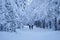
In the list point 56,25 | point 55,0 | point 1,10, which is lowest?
point 56,25

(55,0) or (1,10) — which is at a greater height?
(55,0)

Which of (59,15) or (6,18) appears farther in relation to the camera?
(59,15)

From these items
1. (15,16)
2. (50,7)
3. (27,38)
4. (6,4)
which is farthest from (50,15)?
(27,38)

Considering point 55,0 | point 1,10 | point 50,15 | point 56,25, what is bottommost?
point 56,25

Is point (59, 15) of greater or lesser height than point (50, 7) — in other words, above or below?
below

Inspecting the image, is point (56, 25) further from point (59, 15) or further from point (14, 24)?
point (14, 24)

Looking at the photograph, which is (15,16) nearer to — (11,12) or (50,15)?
(11,12)

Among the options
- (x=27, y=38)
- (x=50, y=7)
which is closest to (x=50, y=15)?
(x=50, y=7)

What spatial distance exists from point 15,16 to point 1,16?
113 centimetres

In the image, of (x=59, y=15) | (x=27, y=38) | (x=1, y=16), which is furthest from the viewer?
(x=59, y=15)

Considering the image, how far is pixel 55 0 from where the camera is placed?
1170 centimetres

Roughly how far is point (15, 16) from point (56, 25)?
5.39 m

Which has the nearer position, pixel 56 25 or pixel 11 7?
pixel 11 7

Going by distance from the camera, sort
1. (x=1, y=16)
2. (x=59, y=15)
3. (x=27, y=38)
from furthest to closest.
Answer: (x=59, y=15), (x=1, y=16), (x=27, y=38)
